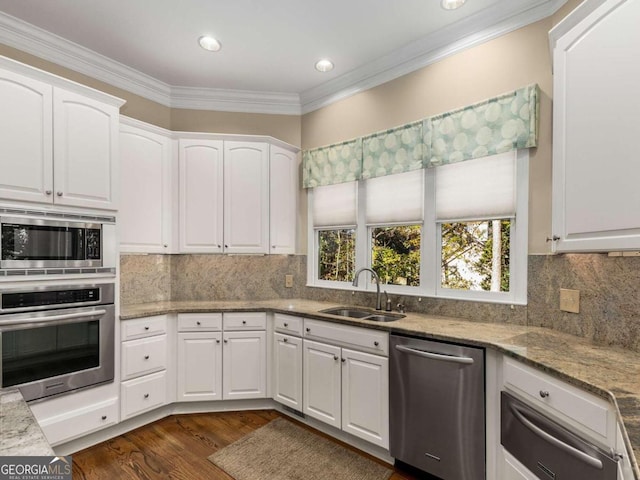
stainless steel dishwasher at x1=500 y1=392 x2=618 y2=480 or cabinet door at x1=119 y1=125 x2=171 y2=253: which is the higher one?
cabinet door at x1=119 y1=125 x2=171 y2=253

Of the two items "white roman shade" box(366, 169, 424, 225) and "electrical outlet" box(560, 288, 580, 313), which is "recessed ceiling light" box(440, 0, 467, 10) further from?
"electrical outlet" box(560, 288, 580, 313)

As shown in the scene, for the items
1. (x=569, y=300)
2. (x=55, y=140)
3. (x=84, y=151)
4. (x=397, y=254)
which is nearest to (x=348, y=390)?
(x=397, y=254)

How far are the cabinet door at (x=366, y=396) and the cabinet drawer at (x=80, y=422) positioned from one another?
5.59 ft

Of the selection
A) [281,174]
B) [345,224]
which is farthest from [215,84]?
[345,224]

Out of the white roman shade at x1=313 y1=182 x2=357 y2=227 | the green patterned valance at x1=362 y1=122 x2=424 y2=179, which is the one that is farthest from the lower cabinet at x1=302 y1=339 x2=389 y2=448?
the green patterned valance at x1=362 y1=122 x2=424 y2=179

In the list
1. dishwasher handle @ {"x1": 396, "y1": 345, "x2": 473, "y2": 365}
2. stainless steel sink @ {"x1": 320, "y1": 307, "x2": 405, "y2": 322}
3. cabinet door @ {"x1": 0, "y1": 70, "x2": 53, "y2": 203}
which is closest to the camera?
dishwasher handle @ {"x1": 396, "y1": 345, "x2": 473, "y2": 365}

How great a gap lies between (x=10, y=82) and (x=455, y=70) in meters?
2.96

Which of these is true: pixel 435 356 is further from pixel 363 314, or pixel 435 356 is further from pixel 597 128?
pixel 597 128

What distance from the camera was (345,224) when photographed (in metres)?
3.33

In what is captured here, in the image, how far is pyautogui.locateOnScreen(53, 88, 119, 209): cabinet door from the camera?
233cm

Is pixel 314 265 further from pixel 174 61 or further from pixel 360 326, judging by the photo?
pixel 174 61

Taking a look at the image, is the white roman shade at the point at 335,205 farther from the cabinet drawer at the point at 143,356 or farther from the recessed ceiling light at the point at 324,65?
the cabinet drawer at the point at 143,356

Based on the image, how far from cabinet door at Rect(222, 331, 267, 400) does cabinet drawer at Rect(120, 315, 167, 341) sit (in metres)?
0.52

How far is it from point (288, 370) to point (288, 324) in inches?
15.2
